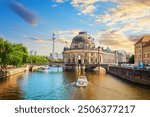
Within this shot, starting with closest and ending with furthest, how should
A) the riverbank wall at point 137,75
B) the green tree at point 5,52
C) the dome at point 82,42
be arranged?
the riverbank wall at point 137,75 → the green tree at point 5,52 → the dome at point 82,42

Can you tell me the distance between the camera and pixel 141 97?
33.8ft

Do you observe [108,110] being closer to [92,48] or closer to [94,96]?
[94,96]

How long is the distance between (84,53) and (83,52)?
20cm

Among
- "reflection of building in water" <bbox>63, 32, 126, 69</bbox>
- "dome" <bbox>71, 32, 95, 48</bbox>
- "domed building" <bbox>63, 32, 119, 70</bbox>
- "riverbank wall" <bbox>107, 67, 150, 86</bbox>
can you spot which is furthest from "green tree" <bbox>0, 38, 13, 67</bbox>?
"dome" <bbox>71, 32, 95, 48</bbox>

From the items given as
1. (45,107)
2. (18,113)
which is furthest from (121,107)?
(18,113)

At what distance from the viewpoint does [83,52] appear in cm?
3684

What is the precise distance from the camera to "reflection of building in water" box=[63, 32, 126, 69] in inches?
1419

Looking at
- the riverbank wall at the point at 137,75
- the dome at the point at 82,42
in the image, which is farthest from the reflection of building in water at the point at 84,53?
the riverbank wall at the point at 137,75

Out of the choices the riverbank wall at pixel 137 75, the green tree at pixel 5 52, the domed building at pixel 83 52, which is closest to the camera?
the riverbank wall at pixel 137 75

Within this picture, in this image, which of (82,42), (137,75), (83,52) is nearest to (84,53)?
(83,52)

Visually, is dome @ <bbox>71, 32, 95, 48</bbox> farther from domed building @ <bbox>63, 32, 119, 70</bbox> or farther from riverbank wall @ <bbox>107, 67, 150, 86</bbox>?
riverbank wall @ <bbox>107, 67, 150, 86</bbox>

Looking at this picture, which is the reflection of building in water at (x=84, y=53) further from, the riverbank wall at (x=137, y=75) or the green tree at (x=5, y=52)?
the green tree at (x=5, y=52)

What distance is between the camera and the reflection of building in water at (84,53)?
36031 mm

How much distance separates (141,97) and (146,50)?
9.38 metres
